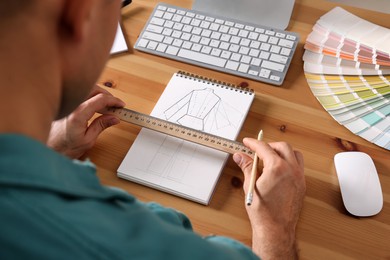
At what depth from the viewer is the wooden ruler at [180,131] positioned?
94 centimetres

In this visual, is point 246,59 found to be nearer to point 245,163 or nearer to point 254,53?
point 254,53

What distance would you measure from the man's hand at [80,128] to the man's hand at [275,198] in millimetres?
278

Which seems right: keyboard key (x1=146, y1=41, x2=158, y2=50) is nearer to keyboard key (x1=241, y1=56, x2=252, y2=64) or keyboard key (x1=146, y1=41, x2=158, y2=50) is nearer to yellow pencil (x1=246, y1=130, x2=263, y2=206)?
keyboard key (x1=241, y1=56, x2=252, y2=64)

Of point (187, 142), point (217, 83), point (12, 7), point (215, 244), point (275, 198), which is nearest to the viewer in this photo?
point (12, 7)

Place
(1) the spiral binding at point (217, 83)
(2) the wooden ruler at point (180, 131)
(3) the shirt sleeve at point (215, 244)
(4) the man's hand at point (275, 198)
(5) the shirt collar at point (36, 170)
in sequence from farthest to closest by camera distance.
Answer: (1) the spiral binding at point (217, 83), (2) the wooden ruler at point (180, 131), (4) the man's hand at point (275, 198), (3) the shirt sleeve at point (215, 244), (5) the shirt collar at point (36, 170)

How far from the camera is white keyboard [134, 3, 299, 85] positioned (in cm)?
110

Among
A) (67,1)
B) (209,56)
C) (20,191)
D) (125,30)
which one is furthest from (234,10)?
(20,191)

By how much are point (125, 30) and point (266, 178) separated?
56cm

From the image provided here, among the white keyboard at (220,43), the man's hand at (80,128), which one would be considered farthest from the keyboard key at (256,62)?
the man's hand at (80,128)

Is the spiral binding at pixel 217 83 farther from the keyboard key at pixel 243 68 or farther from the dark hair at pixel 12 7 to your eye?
the dark hair at pixel 12 7

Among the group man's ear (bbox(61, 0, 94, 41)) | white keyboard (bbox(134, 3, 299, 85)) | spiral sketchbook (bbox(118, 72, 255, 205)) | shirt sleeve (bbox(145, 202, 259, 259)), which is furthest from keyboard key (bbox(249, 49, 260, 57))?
man's ear (bbox(61, 0, 94, 41))

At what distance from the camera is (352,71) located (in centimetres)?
108

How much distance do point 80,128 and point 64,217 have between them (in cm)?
51

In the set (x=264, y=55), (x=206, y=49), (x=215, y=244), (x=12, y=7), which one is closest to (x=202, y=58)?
(x=206, y=49)
